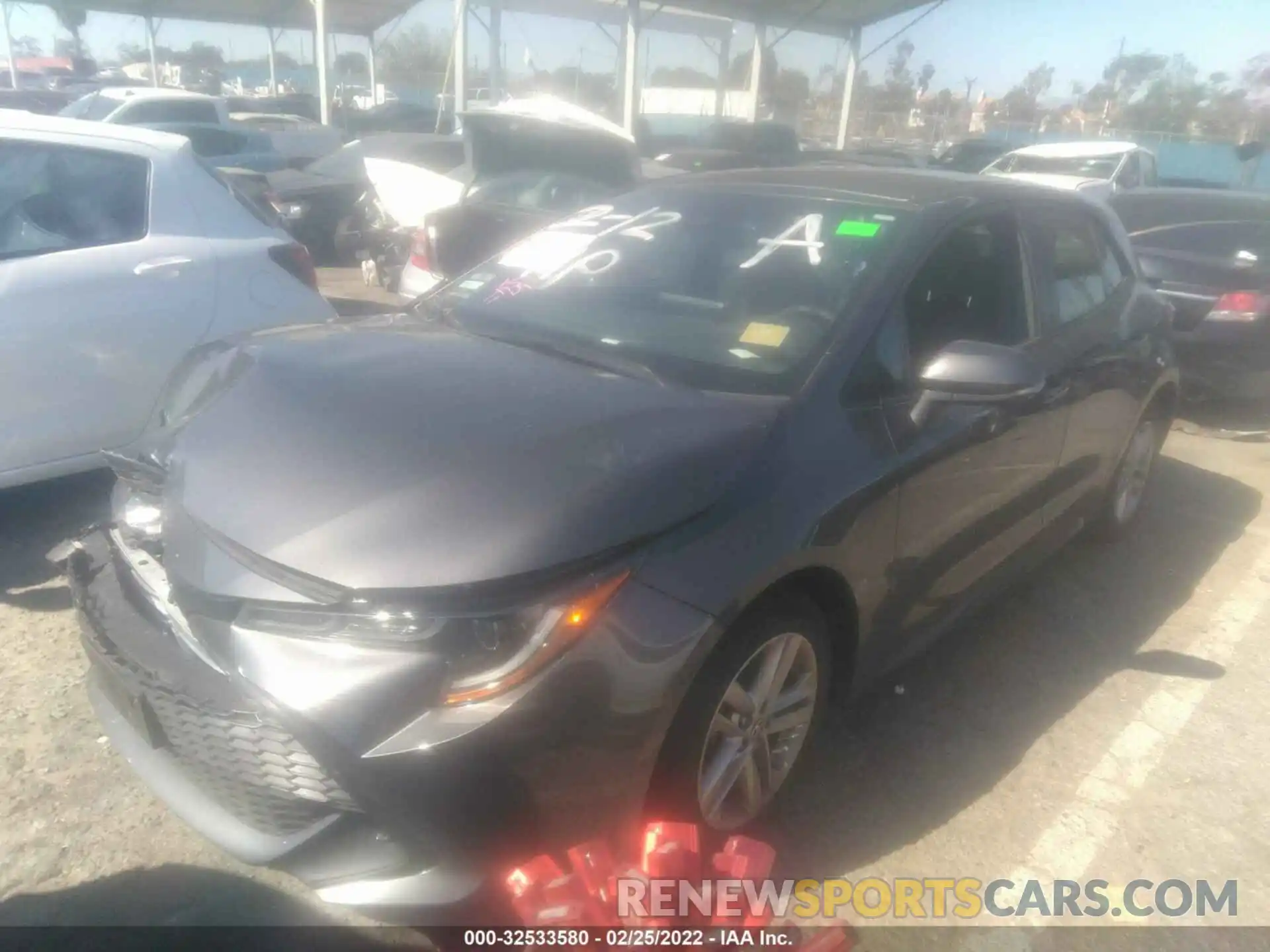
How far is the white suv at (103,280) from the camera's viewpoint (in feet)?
11.8

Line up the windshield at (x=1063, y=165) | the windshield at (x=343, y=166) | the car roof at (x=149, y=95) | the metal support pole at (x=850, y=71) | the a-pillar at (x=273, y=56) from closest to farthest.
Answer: the windshield at (x=343, y=166) → the car roof at (x=149, y=95) → the windshield at (x=1063, y=165) → the metal support pole at (x=850, y=71) → the a-pillar at (x=273, y=56)

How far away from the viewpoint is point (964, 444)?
9.44 feet

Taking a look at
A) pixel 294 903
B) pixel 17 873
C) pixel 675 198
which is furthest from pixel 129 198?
pixel 294 903

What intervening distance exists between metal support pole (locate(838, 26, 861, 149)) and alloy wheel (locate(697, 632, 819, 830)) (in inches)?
1015

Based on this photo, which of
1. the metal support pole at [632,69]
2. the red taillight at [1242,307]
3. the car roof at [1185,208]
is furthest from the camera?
the metal support pole at [632,69]

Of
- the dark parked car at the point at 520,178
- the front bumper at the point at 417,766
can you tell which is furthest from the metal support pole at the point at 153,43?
the front bumper at the point at 417,766

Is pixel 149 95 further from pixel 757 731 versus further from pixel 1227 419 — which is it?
pixel 757 731

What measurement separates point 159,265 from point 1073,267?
358 cm

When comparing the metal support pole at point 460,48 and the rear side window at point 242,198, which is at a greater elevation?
the metal support pole at point 460,48

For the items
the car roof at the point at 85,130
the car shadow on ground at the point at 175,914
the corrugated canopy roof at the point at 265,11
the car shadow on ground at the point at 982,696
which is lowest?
the car shadow on ground at the point at 982,696

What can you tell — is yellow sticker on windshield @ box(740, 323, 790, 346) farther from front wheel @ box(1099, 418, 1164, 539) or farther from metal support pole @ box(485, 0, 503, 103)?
metal support pole @ box(485, 0, 503, 103)

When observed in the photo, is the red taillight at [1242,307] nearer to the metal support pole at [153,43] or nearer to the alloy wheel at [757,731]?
the alloy wheel at [757,731]

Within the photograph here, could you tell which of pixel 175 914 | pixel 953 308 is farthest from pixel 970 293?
pixel 175 914

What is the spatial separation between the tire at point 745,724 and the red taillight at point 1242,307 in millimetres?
5254
